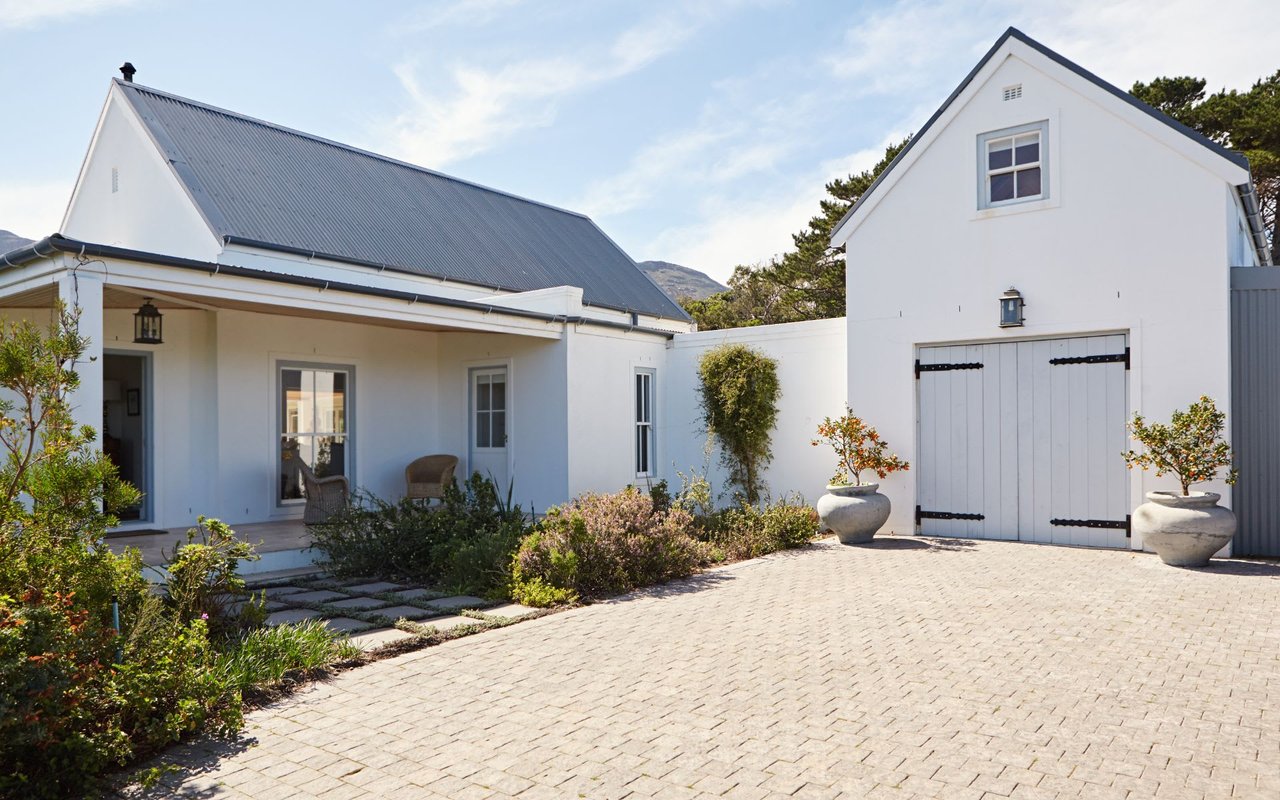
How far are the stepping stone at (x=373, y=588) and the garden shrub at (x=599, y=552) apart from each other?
1.19 m

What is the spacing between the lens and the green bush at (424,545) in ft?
23.9

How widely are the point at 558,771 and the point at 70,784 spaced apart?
1.97 metres

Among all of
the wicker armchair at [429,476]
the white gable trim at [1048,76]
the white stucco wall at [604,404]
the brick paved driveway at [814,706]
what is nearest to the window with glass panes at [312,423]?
the wicker armchair at [429,476]

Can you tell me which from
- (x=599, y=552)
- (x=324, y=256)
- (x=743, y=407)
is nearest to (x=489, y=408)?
(x=324, y=256)

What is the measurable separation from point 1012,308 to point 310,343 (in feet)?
28.8

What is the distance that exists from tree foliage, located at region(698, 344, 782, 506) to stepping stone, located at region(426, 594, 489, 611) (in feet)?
18.7

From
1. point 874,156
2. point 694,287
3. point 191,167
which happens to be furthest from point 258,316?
point 694,287

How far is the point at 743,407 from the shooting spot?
11602 millimetres

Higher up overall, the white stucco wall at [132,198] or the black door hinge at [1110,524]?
the white stucco wall at [132,198]

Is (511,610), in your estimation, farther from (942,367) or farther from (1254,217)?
(1254,217)

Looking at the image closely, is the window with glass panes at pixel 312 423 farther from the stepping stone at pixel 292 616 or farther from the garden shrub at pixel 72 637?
the garden shrub at pixel 72 637

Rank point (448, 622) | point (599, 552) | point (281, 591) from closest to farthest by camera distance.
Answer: point (448, 622)
point (281, 591)
point (599, 552)

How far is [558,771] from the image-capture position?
3.50 metres

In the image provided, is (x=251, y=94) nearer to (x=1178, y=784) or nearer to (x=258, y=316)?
(x=258, y=316)
